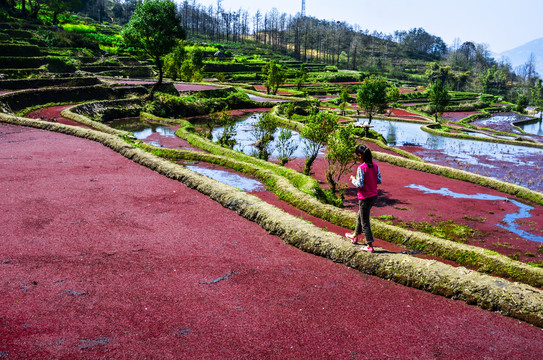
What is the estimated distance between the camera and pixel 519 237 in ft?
48.1

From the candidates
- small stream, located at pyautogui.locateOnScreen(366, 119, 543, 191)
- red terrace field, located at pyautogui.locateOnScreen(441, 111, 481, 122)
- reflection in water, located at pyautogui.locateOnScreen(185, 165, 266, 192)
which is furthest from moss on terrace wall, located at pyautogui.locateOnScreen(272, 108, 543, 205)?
red terrace field, located at pyautogui.locateOnScreen(441, 111, 481, 122)

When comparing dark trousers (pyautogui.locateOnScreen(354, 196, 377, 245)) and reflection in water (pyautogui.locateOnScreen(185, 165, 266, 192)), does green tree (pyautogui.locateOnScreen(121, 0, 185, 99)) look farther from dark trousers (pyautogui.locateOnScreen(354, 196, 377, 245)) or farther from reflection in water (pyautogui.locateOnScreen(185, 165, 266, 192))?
dark trousers (pyautogui.locateOnScreen(354, 196, 377, 245))

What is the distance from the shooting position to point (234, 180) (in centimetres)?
1869

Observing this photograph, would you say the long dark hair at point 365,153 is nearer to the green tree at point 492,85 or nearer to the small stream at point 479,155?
the small stream at point 479,155

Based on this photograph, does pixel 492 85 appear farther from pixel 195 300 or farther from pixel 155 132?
pixel 195 300

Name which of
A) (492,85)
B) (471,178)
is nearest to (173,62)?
(471,178)

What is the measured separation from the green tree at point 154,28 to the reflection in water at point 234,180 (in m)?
27.5

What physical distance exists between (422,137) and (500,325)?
146 ft

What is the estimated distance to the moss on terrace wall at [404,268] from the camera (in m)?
7.18

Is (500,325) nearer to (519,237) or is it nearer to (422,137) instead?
(519,237)

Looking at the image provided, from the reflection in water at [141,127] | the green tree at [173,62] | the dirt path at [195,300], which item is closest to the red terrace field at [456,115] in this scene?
the green tree at [173,62]

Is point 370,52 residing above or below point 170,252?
above

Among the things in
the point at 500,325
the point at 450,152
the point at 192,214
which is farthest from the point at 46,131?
the point at 450,152

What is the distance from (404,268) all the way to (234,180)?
11474 millimetres
